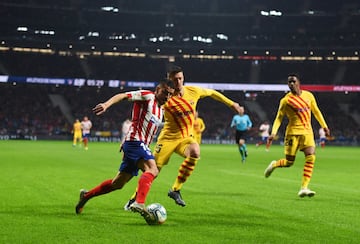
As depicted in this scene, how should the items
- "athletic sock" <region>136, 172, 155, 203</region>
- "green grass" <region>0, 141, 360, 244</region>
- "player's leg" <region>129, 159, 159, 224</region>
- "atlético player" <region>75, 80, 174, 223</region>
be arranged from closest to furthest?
"green grass" <region>0, 141, 360, 244</region> → "player's leg" <region>129, 159, 159, 224</region> → "athletic sock" <region>136, 172, 155, 203</region> → "atlético player" <region>75, 80, 174, 223</region>

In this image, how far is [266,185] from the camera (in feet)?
47.9

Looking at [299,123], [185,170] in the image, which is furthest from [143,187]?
[299,123]

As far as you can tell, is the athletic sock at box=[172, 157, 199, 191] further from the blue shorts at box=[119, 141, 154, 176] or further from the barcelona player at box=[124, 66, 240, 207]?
the blue shorts at box=[119, 141, 154, 176]

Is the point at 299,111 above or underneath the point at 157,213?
above

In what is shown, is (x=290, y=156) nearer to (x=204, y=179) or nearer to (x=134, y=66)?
(x=204, y=179)

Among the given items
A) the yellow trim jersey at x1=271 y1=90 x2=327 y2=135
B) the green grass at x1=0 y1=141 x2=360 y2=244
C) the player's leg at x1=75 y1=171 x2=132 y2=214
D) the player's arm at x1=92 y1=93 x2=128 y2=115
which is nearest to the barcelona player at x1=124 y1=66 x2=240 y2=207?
the green grass at x1=0 y1=141 x2=360 y2=244

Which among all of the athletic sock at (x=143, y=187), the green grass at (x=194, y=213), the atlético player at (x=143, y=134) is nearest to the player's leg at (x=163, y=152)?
the green grass at (x=194, y=213)

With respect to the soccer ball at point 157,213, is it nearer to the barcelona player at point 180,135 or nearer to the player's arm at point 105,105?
the player's arm at point 105,105

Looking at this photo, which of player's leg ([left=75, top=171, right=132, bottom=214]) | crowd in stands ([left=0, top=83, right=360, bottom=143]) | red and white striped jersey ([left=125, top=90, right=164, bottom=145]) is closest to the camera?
red and white striped jersey ([left=125, top=90, right=164, bottom=145])

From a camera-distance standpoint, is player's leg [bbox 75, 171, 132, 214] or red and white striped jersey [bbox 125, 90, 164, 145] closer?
red and white striped jersey [bbox 125, 90, 164, 145]

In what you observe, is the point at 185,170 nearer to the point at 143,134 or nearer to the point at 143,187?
the point at 143,134

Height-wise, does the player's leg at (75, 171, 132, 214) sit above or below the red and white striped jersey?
below

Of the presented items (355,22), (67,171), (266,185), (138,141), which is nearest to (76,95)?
(355,22)

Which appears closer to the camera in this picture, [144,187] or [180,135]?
[144,187]
